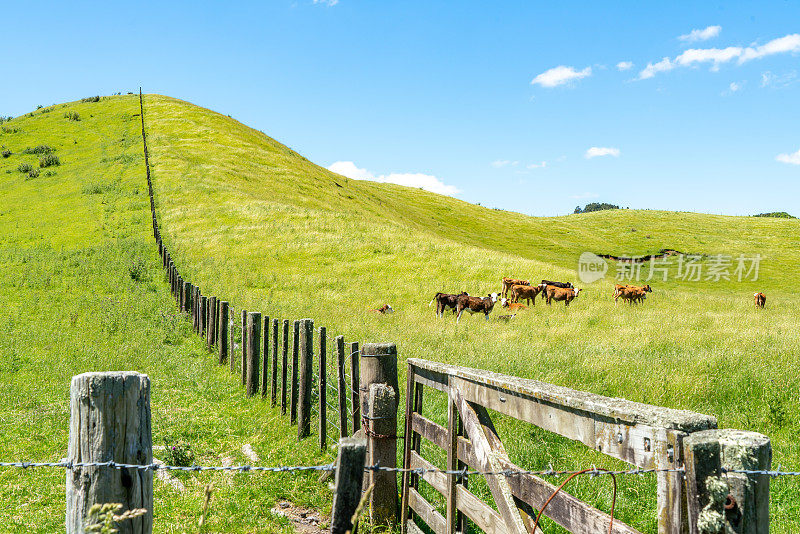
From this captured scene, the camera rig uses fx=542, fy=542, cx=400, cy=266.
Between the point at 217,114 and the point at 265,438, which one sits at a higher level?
the point at 217,114

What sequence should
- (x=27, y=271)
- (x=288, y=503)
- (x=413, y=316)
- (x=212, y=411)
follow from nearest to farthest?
1. (x=288, y=503)
2. (x=212, y=411)
3. (x=413, y=316)
4. (x=27, y=271)

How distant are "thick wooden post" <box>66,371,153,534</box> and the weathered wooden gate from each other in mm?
1927

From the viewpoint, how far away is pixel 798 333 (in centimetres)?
1433

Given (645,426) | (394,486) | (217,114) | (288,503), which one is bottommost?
(288,503)

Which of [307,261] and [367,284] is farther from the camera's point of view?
[307,261]

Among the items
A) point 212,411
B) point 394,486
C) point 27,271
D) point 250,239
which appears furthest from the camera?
point 250,239

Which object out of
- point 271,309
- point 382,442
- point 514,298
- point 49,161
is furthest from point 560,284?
point 49,161

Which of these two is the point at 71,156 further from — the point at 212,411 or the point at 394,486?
the point at 394,486

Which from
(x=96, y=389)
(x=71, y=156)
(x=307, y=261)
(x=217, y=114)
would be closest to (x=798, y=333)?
(x=96, y=389)

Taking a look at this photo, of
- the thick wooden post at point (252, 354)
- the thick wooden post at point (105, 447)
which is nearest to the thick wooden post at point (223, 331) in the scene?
the thick wooden post at point (252, 354)

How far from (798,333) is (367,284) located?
1660cm

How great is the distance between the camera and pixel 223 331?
12203mm

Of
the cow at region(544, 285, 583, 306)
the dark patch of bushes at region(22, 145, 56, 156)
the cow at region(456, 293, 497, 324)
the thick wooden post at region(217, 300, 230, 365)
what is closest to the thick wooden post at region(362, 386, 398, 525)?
the thick wooden post at region(217, 300, 230, 365)

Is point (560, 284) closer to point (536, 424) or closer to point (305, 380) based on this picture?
point (305, 380)
